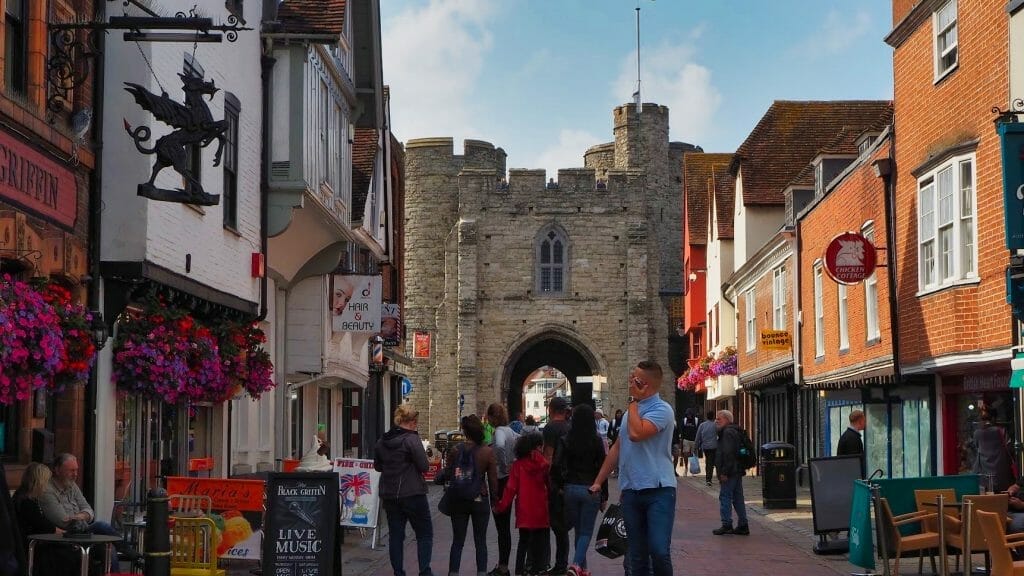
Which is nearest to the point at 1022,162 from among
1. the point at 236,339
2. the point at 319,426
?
the point at 236,339

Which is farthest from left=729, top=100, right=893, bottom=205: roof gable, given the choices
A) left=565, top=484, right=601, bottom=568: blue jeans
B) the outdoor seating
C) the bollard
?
the bollard

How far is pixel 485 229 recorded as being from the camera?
5931 cm

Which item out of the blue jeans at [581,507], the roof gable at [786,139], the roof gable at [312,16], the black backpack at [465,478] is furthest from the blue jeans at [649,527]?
the roof gable at [786,139]

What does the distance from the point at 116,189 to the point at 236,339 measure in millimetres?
2751

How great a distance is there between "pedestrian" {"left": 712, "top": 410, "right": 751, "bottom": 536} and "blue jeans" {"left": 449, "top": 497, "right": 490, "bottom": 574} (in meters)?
5.16

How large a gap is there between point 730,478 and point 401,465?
20.7 ft

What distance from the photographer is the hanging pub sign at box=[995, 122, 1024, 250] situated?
13562mm

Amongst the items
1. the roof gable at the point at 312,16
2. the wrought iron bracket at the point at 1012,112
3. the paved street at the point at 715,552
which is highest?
the roof gable at the point at 312,16

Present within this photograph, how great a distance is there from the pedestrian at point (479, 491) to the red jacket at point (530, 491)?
218 mm

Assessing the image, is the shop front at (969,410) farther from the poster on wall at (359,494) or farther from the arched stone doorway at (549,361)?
the arched stone doorway at (549,361)

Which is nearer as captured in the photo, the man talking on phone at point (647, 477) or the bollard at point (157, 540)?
the bollard at point (157, 540)

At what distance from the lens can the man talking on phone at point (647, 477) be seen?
33.3 ft

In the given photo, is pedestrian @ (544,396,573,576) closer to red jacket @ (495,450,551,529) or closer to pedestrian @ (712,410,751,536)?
red jacket @ (495,450,551,529)

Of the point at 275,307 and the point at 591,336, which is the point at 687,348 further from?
the point at 275,307
